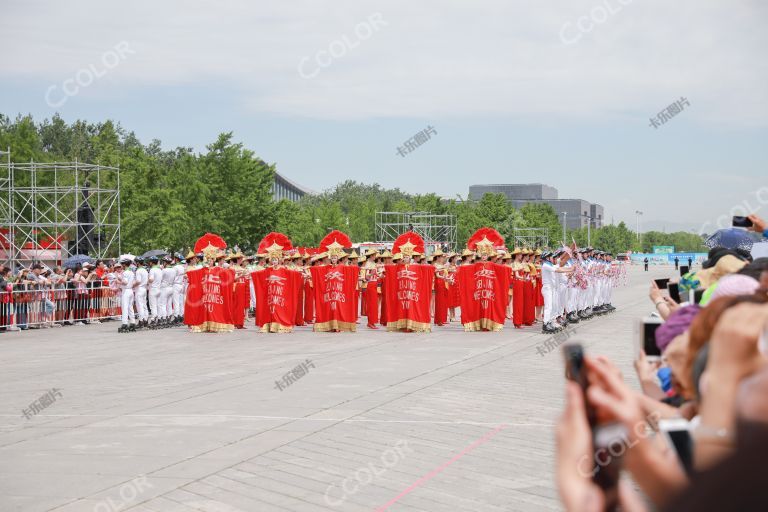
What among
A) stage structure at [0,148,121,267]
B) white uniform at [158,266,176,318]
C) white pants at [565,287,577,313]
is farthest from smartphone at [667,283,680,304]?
stage structure at [0,148,121,267]

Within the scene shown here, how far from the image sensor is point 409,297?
2422 cm

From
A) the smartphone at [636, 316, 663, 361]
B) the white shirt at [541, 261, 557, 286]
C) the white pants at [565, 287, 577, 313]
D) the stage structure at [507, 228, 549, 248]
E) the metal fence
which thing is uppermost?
the stage structure at [507, 228, 549, 248]

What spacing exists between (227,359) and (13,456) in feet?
28.9

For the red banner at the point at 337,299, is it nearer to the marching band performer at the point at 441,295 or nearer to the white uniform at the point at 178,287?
the marching band performer at the point at 441,295

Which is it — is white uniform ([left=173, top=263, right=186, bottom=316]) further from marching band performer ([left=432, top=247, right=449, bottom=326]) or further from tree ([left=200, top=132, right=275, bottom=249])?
tree ([left=200, top=132, right=275, bottom=249])

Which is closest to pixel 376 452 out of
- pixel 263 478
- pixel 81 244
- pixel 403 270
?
pixel 263 478

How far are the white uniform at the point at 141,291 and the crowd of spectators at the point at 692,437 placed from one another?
79.5 ft

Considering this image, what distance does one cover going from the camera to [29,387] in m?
14.2

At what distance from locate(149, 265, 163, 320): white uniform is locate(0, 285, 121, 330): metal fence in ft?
9.50

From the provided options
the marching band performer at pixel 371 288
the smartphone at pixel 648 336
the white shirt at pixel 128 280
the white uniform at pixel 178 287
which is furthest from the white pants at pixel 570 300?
the smartphone at pixel 648 336

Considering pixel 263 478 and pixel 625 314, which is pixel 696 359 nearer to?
pixel 263 478

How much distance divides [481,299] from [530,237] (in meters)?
79.9

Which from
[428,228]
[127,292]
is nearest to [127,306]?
[127,292]

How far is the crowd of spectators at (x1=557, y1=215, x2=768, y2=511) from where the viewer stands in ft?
4.39
